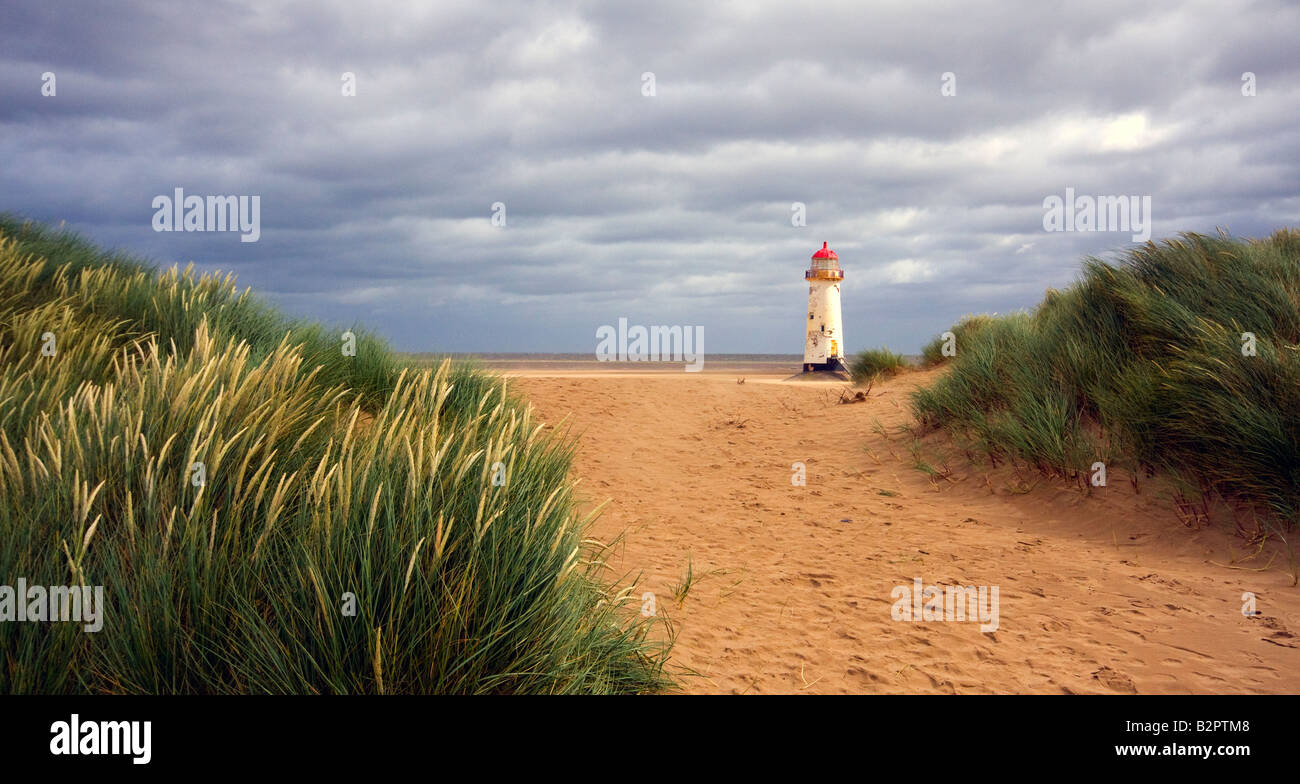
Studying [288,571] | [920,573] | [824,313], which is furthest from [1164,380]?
[824,313]

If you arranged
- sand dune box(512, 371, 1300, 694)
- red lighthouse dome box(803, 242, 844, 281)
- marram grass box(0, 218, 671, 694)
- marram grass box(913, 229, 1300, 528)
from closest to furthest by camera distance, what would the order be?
marram grass box(0, 218, 671, 694) → sand dune box(512, 371, 1300, 694) → marram grass box(913, 229, 1300, 528) → red lighthouse dome box(803, 242, 844, 281)

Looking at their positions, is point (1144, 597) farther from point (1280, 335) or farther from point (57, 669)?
point (57, 669)

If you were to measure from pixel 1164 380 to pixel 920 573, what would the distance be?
3820mm

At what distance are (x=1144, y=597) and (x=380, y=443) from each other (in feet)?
18.1

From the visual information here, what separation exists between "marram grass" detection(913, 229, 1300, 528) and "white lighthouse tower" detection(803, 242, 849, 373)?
1842 centimetres

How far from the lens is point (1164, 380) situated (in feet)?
24.5

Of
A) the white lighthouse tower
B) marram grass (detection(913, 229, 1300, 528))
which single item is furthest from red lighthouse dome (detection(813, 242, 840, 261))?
marram grass (detection(913, 229, 1300, 528))

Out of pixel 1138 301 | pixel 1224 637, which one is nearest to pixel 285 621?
pixel 1224 637

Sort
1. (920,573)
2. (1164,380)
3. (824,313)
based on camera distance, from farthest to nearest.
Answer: (824,313) < (1164,380) < (920,573)

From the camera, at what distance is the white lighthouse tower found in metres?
29.3

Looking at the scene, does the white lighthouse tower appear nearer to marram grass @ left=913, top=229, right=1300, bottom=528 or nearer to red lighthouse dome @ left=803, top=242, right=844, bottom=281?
red lighthouse dome @ left=803, top=242, right=844, bottom=281

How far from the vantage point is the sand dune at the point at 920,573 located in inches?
163

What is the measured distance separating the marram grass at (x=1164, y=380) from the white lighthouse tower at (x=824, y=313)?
18.4 meters

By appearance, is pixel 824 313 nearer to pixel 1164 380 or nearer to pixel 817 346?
pixel 817 346
